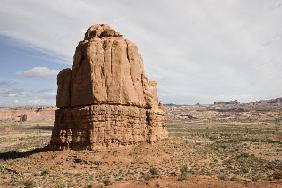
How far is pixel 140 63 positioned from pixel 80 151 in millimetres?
11030

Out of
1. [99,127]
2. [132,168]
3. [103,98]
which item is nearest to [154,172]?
[132,168]

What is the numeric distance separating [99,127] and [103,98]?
102 inches

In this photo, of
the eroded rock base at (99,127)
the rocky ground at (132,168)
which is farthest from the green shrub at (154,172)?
the eroded rock base at (99,127)

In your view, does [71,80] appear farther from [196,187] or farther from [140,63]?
[196,187]

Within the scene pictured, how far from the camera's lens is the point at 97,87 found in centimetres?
3309

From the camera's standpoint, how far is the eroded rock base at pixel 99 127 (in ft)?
105

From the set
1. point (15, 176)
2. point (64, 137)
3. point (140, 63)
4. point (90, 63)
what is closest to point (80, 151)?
point (64, 137)

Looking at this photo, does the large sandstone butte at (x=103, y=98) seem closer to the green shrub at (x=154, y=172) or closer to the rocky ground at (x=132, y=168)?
the rocky ground at (x=132, y=168)

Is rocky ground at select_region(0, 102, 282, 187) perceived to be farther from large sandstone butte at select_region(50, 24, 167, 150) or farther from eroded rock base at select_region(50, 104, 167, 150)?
large sandstone butte at select_region(50, 24, 167, 150)

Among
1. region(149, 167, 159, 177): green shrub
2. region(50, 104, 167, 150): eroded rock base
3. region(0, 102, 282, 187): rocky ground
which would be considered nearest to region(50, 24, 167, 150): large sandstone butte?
region(50, 104, 167, 150): eroded rock base

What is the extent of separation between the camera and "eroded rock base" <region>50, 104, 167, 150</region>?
32.0 meters

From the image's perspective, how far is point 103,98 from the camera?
33000 millimetres

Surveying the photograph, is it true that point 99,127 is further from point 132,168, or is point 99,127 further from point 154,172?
point 154,172

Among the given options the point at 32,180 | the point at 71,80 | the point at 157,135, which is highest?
the point at 71,80
